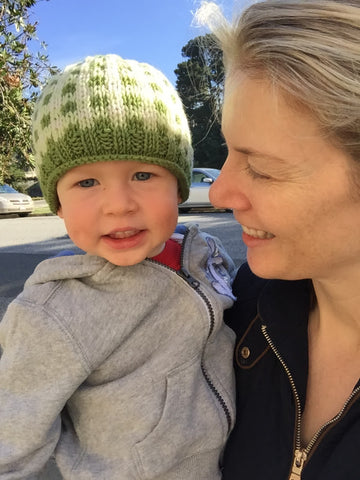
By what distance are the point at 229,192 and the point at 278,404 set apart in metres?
0.60

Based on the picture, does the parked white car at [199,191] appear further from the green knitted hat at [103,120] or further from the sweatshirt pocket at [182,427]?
the sweatshirt pocket at [182,427]

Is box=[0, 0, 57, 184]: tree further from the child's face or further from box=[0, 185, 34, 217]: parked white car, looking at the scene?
box=[0, 185, 34, 217]: parked white car

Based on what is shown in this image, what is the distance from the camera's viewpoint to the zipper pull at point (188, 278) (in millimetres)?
1501

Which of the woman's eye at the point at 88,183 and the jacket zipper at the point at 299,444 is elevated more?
the woman's eye at the point at 88,183

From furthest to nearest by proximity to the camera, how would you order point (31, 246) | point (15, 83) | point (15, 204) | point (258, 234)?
point (15, 204)
point (31, 246)
point (15, 83)
point (258, 234)

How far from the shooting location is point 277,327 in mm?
1384

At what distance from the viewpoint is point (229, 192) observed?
1277 millimetres

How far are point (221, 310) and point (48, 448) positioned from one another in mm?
634

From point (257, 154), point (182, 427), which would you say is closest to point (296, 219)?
point (257, 154)

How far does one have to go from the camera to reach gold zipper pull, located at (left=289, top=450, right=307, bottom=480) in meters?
1.17

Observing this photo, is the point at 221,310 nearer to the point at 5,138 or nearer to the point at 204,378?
the point at 204,378

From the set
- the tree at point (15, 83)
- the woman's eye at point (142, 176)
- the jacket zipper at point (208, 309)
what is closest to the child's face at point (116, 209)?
the woman's eye at point (142, 176)

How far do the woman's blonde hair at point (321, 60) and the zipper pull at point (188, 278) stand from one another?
635 millimetres

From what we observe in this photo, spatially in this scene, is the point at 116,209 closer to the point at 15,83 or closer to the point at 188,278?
the point at 188,278
